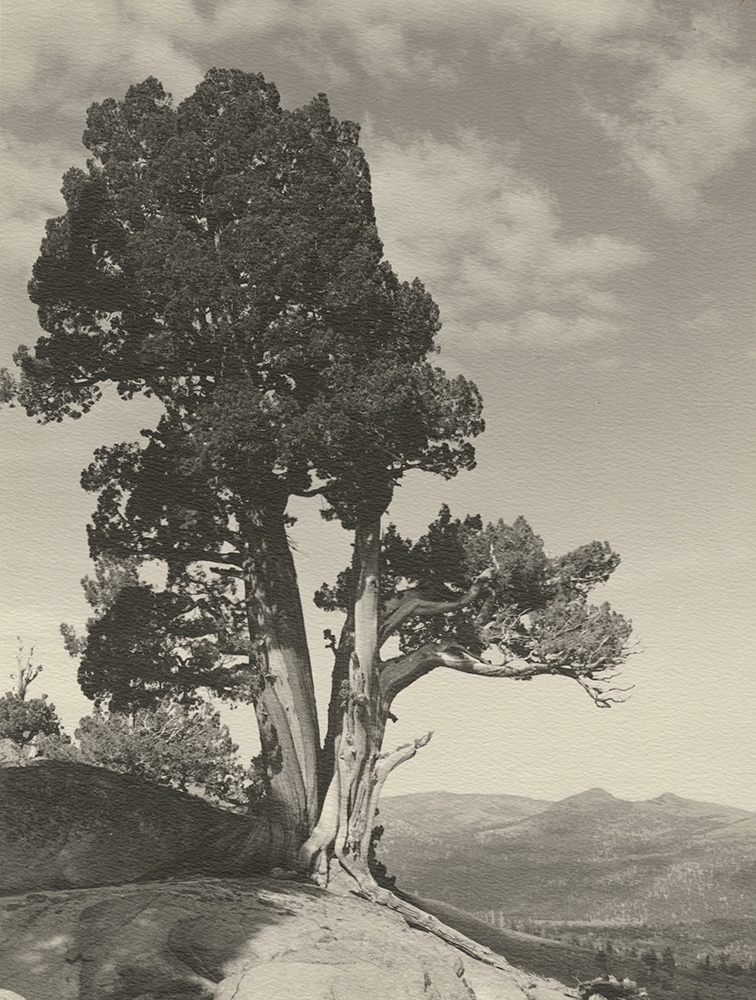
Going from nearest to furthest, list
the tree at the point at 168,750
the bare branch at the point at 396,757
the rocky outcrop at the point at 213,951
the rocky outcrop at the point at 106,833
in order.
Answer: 1. the rocky outcrop at the point at 213,951
2. the rocky outcrop at the point at 106,833
3. the bare branch at the point at 396,757
4. the tree at the point at 168,750

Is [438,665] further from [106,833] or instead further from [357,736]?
[106,833]

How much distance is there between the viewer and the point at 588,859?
44000 mm

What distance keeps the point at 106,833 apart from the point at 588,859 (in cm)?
2964

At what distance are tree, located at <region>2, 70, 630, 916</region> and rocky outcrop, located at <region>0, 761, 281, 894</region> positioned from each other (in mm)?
1557

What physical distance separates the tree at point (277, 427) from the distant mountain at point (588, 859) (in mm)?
4946

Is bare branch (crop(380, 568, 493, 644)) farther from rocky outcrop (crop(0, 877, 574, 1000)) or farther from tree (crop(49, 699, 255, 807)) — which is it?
tree (crop(49, 699, 255, 807))

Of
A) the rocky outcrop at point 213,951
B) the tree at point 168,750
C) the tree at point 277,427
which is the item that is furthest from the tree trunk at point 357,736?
the tree at point 168,750

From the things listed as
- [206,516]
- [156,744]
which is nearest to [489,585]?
[206,516]

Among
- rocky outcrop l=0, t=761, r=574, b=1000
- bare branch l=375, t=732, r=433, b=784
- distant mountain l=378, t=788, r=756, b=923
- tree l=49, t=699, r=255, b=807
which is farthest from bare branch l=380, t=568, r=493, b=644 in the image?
tree l=49, t=699, r=255, b=807

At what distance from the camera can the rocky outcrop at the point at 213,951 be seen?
12.4 meters

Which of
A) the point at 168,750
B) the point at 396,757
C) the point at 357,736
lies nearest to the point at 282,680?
the point at 357,736

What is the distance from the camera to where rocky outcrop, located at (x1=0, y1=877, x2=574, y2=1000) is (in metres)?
12.4

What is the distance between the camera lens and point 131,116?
1952cm

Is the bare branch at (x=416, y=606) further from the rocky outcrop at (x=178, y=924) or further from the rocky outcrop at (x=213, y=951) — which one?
the rocky outcrop at (x=213, y=951)
